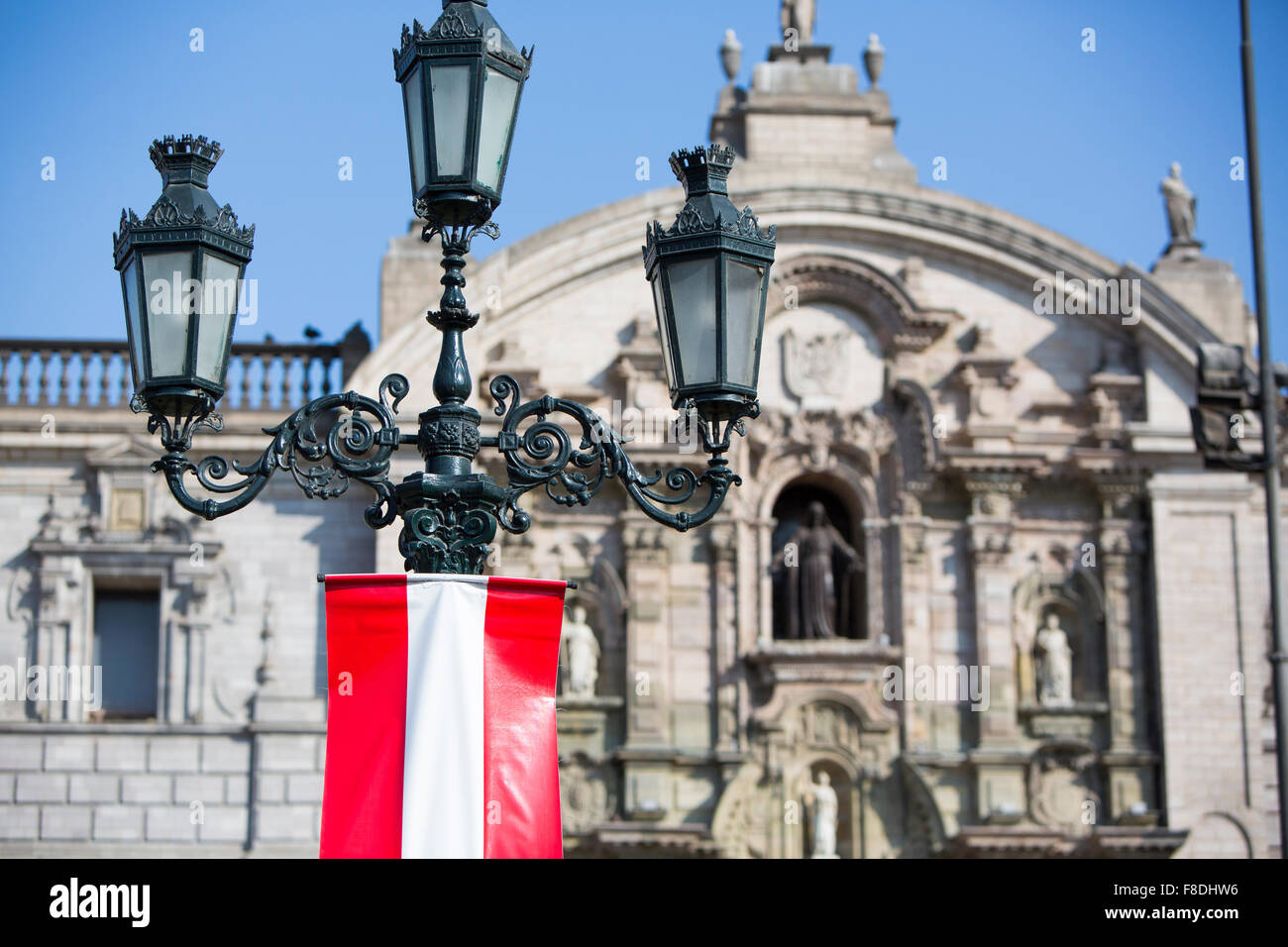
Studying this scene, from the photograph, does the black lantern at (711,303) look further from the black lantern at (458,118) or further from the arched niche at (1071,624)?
the arched niche at (1071,624)

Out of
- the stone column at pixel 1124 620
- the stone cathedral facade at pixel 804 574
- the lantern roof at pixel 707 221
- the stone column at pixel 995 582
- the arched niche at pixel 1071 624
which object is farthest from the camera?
the arched niche at pixel 1071 624

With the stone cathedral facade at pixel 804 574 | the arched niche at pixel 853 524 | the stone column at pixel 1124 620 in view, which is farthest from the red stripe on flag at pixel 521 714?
the stone column at pixel 1124 620

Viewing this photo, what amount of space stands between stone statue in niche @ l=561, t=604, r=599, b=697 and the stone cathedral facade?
0.05 metres

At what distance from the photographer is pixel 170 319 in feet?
27.8

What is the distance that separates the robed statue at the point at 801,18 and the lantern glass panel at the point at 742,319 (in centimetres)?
1806

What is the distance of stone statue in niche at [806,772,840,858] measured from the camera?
23339 mm

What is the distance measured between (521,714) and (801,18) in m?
19.7

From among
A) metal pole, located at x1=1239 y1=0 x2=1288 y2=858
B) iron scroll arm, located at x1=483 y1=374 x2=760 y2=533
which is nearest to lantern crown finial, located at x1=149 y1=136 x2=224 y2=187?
iron scroll arm, located at x1=483 y1=374 x2=760 y2=533

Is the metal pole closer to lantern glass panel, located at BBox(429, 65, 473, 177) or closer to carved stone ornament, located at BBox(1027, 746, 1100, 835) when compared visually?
carved stone ornament, located at BBox(1027, 746, 1100, 835)

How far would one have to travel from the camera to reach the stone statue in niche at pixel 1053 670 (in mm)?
24203

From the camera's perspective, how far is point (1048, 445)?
24906 millimetres

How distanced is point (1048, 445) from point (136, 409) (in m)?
17.6
